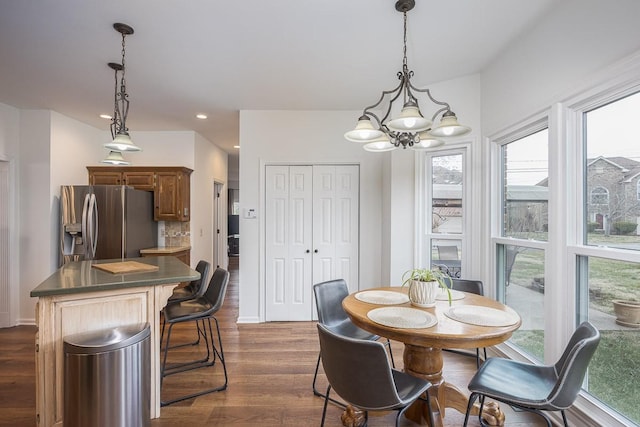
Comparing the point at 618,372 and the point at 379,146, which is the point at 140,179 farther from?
the point at 618,372

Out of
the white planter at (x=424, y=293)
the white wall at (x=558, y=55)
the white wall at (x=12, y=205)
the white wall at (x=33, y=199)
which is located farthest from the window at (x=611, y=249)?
the white wall at (x=12, y=205)

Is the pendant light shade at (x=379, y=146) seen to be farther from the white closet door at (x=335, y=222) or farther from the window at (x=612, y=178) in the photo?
the white closet door at (x=335, y=222)

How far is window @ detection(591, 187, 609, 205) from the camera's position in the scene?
5.75ft

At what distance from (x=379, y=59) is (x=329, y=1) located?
2.83 ft

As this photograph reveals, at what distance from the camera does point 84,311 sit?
6.10 feet

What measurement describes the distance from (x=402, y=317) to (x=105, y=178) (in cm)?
457

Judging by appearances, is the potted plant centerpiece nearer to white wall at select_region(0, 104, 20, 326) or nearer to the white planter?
the white planter

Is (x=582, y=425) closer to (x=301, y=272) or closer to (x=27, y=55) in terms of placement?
(x=301, y=272)

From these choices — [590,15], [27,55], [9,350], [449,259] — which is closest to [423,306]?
[449,259]

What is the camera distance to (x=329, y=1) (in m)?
1.89

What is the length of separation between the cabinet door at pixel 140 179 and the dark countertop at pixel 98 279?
218 centimetres

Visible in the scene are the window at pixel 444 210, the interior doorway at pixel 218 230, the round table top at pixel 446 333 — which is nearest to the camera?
the round table top at pixel 446 333

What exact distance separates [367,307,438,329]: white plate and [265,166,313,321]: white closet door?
211 centimetres

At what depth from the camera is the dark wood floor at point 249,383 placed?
79.8 inches
